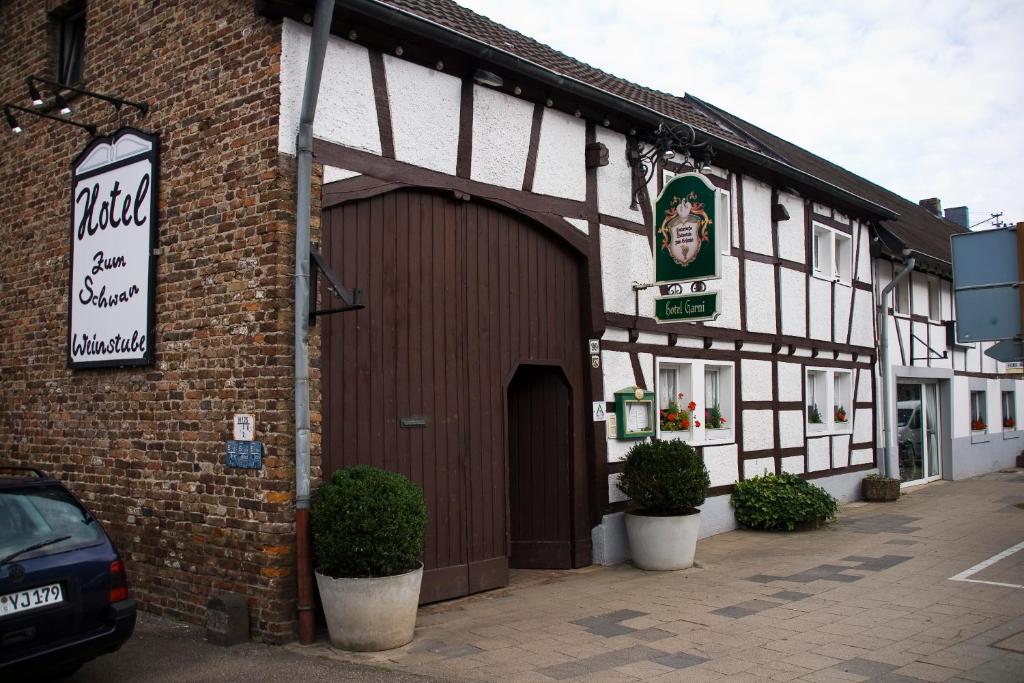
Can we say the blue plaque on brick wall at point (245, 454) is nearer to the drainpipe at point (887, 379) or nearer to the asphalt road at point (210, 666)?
the asphalt road at point (210, 666)

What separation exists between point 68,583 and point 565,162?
6.22 meters

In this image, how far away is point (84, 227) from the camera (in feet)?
27.5

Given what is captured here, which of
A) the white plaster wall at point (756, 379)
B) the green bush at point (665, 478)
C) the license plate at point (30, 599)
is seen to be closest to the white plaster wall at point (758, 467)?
the white plaster wall at point (756, 379)

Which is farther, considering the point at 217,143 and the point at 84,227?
the point at 84,227

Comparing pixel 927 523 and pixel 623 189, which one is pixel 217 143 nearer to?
pixel 623 189

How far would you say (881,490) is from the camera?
14.6m

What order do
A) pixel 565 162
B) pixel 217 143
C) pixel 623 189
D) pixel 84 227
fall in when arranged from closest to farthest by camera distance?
pixel 217 143 < pixel 84 227 < pixel 565 162 < pixel 623 189

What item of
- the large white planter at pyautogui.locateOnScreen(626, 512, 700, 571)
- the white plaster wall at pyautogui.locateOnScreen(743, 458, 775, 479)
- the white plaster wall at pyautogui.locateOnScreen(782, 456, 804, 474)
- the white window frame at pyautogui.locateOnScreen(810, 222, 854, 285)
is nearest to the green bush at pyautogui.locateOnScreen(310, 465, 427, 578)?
the large white planter at pyautogui.locateOnScreen(626, 512, 700, 571)

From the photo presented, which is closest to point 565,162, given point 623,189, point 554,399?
point 623,189

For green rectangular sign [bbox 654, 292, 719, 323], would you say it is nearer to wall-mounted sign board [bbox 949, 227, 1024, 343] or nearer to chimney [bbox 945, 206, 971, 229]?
wall-mounted sign board [bbox 949, 227, 1024, 343]

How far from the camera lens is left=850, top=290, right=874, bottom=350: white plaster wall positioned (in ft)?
50.2

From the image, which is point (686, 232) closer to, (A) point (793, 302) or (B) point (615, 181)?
(B) point (615, 181)

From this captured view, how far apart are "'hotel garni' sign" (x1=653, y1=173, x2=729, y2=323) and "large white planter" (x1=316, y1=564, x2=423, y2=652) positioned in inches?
181

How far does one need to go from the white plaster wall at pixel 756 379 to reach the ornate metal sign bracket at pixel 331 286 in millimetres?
7040
